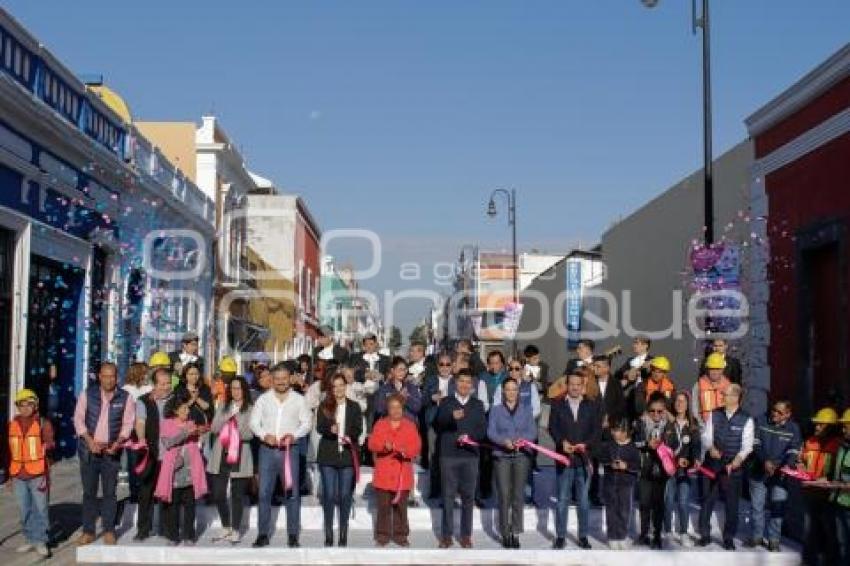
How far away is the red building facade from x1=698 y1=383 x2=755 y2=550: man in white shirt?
2037mm

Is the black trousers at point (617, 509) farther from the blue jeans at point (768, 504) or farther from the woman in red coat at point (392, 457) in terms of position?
the woman in red coat at point (392, 457)

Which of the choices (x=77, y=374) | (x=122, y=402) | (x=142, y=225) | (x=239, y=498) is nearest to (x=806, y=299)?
(x=239, y=498)

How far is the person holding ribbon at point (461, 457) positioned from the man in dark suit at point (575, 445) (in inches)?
31.6

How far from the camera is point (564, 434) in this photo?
11.0m

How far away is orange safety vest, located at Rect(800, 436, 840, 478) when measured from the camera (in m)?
10.2

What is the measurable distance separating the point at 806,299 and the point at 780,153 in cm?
232

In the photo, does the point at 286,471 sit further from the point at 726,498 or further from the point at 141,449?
the point at 726,498

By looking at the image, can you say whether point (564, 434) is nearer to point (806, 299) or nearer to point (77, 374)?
point (806, 299)

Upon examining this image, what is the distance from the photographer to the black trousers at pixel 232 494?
11.2 m

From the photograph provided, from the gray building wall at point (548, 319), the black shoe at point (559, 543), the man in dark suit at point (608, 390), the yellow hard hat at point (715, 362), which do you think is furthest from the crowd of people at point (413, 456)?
the gray building wall at point (548, 319)

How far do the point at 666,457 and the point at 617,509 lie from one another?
73 centimetres

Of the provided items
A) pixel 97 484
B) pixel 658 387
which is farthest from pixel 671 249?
pixel 97 484

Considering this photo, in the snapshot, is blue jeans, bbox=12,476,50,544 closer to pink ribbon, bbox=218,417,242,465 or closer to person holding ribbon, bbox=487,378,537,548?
pink ribbon, bbox=218,417,242,465

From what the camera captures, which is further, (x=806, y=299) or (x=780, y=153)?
(x=780, y=153)
